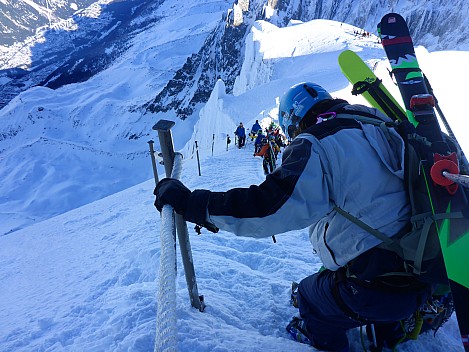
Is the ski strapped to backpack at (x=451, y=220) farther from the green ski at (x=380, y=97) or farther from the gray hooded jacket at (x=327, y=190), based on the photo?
the green ski at (x=380, y=97)

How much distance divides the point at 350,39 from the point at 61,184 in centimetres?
4660

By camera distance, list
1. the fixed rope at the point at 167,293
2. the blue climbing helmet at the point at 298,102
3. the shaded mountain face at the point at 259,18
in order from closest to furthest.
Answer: the fixed rope at the point at 167,293
the blue climbing helmet at the point at 298,102
the shaded mountain face at the point at 259,18

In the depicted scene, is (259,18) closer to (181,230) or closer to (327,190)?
(181,230)

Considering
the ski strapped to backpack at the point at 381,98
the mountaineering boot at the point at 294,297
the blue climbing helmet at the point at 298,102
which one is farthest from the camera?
the ski strapped to backpack at the point at 381,98

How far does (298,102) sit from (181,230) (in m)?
1.35

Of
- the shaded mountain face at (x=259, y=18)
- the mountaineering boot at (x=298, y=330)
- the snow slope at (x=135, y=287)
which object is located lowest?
the shaded mountain face at (x=259, y=18)

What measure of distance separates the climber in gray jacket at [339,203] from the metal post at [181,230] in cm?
69

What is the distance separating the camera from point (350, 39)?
35.6m

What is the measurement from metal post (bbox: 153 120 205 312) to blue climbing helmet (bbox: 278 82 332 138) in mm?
834

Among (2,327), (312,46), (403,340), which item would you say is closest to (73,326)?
(2,327)

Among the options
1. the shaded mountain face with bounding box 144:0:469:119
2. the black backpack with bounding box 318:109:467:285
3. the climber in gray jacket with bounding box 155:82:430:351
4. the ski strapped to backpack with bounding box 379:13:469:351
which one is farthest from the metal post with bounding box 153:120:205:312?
the shaded mountain face with bounding box 144:0:469:119

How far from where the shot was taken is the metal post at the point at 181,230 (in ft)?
8.06

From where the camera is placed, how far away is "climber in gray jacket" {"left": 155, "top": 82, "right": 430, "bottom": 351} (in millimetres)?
1557

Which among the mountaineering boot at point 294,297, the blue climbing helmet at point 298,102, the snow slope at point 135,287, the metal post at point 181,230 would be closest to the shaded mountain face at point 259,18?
the snow slope at point 135,287
